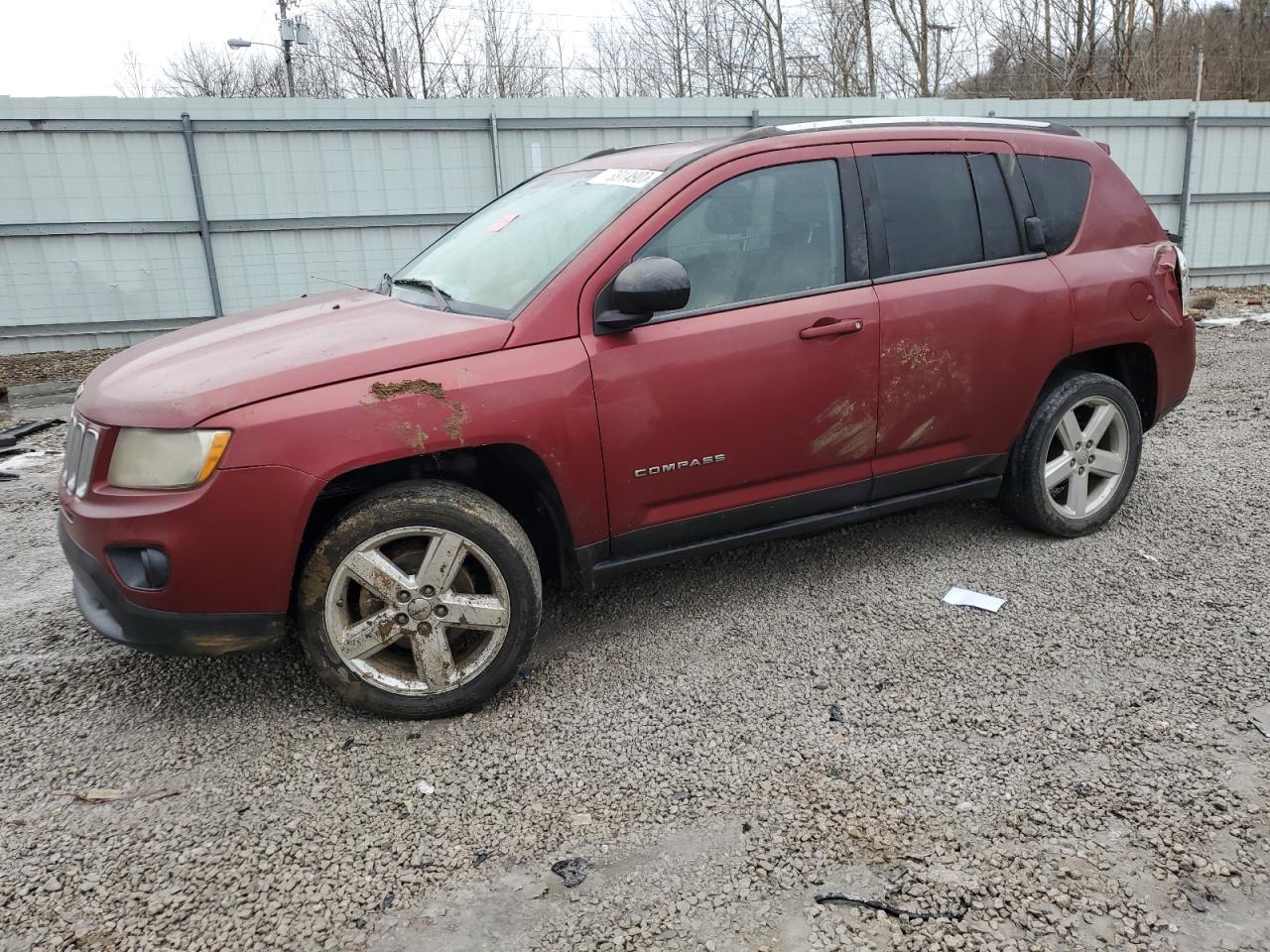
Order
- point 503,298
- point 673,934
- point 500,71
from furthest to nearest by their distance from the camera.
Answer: point 500,71 → point 503,298 → point 673,934

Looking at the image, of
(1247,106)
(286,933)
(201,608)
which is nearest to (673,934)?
(286,933)

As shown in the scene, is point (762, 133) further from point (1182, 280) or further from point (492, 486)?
point (1182, 280)

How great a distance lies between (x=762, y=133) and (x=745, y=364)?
3.12 ft

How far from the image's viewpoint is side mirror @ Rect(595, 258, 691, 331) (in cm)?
307

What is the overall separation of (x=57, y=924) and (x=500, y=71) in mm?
28251

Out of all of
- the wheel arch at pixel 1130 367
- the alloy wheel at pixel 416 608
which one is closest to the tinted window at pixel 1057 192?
the wheel arch at pixel 1130 367

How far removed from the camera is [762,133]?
3.61m

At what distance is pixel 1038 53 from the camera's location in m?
21.4

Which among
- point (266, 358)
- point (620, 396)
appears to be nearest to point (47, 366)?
point (266, 358)

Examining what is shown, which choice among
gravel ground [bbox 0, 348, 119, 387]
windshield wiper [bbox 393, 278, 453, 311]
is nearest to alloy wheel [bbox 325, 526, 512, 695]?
windshield wiper [bbox 393, 278, 453, 311]

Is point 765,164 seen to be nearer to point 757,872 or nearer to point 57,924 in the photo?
point 757,872

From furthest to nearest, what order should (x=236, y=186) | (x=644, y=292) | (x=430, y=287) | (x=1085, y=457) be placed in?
(x=236, y=186), (x=1085, y=457), (x=430, y=287), (x=644, y=292)

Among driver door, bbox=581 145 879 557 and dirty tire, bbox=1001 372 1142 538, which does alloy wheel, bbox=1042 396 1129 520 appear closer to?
dirty tire, bbox=1001 372 1142 538

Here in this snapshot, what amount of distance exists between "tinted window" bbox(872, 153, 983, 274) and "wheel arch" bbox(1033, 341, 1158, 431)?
2.72ft
